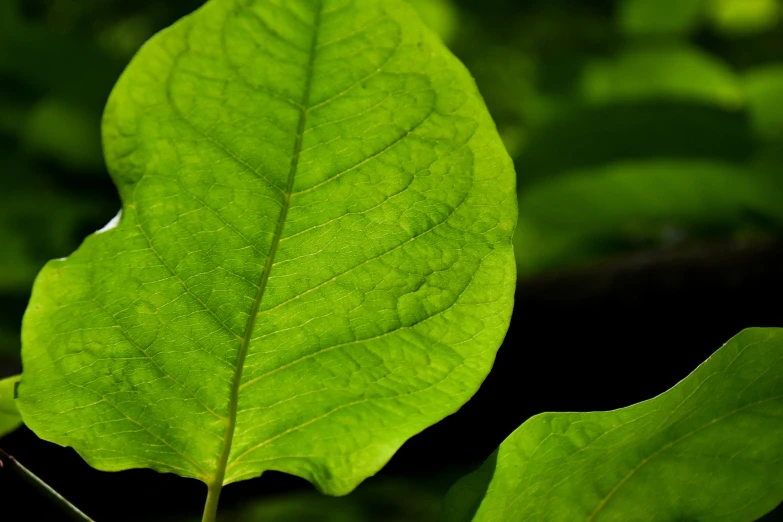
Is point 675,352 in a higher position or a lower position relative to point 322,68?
lower

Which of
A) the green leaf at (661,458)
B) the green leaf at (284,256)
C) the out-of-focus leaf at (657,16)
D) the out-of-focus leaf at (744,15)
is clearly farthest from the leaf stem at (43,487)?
the out-of-focus leaf at (744,15)

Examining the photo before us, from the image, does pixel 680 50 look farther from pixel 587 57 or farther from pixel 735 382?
pixel 735 382

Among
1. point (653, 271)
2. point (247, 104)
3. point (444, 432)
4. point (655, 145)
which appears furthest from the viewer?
point (655, 145)

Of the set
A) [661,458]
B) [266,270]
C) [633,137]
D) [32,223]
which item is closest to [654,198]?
[633,137]

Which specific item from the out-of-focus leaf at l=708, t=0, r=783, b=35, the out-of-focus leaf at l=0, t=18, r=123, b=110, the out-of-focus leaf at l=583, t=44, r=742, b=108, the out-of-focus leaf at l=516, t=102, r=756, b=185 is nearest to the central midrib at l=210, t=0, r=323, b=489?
the out-of-focus leaf at l=516, t=102, r=756, b=185

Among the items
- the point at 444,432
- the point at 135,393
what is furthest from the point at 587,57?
the point at 135,393

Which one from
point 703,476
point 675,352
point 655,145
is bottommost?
point 675,352
